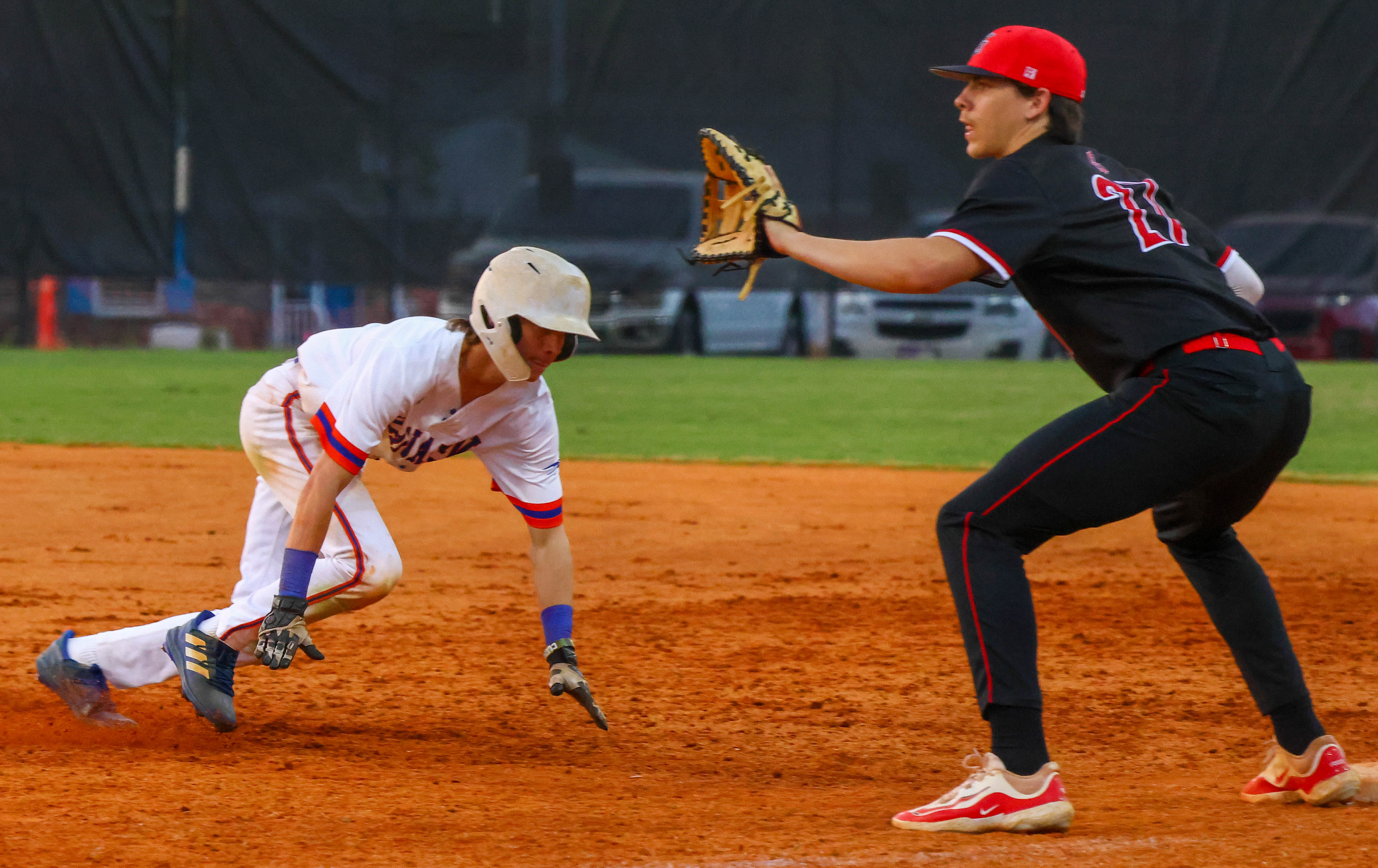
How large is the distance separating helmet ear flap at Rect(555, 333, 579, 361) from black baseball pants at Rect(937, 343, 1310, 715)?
2.99ft

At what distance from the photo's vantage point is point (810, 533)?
6875mm

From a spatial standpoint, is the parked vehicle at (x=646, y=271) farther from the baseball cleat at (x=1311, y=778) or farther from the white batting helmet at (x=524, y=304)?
the baseball cleat at (x=1311, y=778)

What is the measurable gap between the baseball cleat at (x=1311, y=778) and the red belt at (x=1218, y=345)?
902mm

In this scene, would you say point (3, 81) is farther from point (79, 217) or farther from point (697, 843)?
point (697, 843)

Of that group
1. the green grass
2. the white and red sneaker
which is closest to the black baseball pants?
the white and red sneaker

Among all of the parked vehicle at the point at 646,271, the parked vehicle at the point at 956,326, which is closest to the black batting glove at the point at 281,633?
the parked vehicle at the point at 646,271

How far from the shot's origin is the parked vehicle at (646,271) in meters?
13.4

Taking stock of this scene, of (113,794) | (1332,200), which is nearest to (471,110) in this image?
(1332,200)

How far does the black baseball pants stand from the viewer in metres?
2.74

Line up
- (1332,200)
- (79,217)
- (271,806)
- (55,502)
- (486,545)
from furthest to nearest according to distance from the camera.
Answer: (79,217) < (1332,200) < (55,502) < (486,545) < (271,806)

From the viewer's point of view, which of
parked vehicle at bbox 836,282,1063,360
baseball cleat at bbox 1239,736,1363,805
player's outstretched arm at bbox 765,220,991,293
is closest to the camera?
player's outstretched arm at bbox 765,220,991,293

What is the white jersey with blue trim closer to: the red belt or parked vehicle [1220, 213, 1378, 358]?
the red belt

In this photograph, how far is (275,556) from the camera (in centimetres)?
360

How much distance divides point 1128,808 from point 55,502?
5794mm
